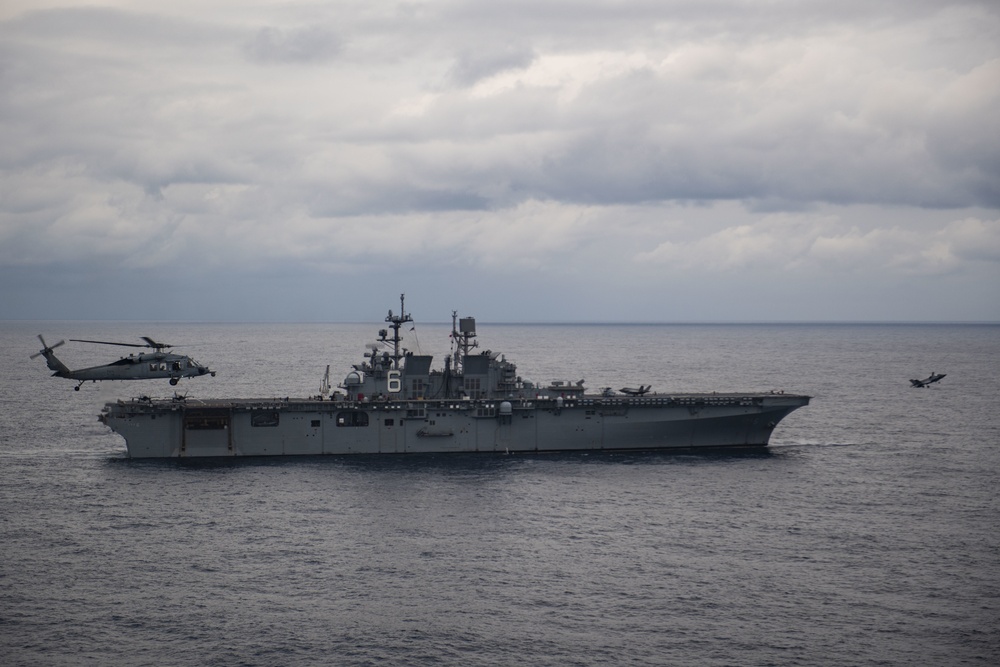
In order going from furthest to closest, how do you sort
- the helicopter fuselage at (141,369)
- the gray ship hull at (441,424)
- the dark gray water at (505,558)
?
1. the gray ship hull at (441,424)
2. the helicopter fuselage at (141,369)
3. the dark gray water at (505,558)

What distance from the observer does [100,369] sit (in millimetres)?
55500

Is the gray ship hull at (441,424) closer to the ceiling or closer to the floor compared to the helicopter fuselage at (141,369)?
closer to the floor

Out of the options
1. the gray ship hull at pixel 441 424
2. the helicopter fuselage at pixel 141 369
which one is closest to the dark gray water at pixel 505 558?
the gray ship hull at pixel 441 424

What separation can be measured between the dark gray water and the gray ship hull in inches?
75.2

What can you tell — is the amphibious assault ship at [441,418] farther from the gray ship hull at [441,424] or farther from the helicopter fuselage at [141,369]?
the helicopter fuselage at [141,369]

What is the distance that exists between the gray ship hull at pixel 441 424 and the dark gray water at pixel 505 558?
6.27 ft

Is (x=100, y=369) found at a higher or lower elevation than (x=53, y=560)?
higher

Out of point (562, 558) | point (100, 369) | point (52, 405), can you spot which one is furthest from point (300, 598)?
point (52, 405)

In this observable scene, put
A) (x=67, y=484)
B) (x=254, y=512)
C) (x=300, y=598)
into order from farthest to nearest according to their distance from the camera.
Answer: (x=67, y=484), (x=254, y=512), (x=300, y=598)

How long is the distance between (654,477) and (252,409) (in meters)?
26.4

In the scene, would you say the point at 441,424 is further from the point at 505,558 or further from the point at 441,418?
the point at 505,558

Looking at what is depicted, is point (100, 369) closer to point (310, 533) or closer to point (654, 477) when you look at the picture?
point (310, 533)

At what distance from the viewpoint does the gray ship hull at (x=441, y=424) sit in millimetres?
58781

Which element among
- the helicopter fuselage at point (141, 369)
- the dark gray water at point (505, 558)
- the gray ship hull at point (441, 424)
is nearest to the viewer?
the dark gray water at point (505, 558)
